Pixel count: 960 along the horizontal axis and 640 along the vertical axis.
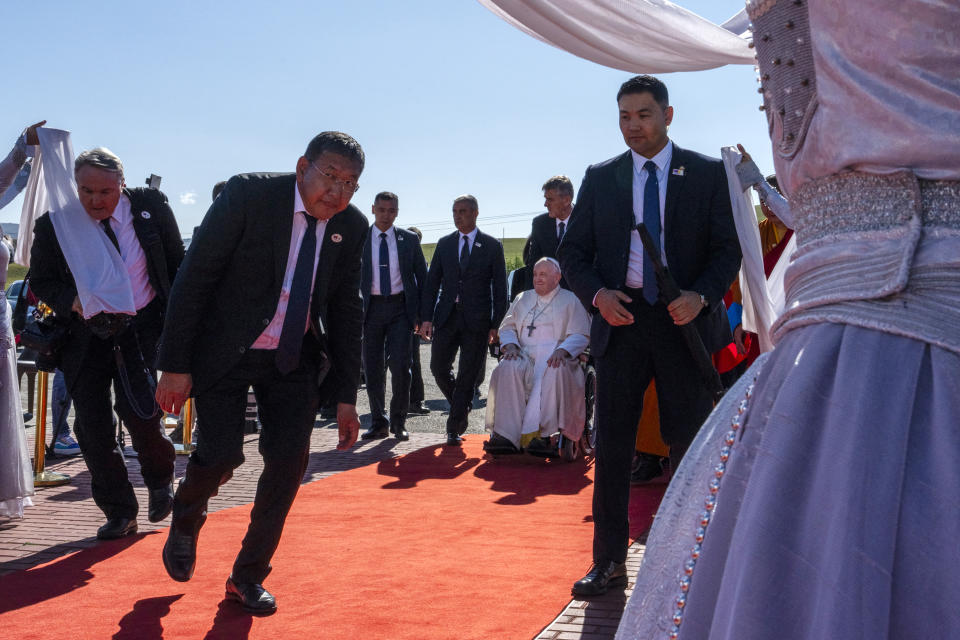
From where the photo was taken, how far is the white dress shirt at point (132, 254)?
5.82 meters

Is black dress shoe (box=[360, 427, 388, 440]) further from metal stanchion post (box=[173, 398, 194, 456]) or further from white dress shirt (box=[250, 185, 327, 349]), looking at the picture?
white dress shirt (box=[250, 185, 327, 349])

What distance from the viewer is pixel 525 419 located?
8.66 m

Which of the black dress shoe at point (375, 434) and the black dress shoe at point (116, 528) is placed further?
the black dress shoe at point (375, 434)

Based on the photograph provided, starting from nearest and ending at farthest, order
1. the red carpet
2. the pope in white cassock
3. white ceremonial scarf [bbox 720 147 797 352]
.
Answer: white ceremonial scarf [bbox 720 147 797 352]
the red carpet
the pope in white cassock

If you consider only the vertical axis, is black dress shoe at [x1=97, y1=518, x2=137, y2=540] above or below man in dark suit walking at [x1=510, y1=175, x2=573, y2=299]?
below

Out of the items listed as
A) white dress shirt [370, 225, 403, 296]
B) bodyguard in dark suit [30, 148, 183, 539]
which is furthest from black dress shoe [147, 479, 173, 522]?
white dress shirt [370, 225, 403, 296]

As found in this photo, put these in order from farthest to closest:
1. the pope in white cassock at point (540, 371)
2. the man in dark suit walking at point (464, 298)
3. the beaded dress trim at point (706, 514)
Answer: the man in dark suit walking at point (464, 298) < the pope in white cassock at point (540, 371) < the beaded dress trim at point (706, 514)

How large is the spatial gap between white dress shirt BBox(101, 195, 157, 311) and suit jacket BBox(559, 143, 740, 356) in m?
2.80

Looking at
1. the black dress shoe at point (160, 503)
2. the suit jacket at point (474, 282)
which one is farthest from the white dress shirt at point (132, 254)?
the suit jacket at point (474, 282)

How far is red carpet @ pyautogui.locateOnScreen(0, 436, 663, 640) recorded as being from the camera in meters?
4.01

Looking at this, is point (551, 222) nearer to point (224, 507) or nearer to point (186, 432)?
point (186, 432)

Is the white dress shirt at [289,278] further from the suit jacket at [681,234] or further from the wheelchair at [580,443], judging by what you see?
the wheelchair at [580,443]

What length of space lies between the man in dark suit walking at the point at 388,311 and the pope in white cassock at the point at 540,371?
1362 mm

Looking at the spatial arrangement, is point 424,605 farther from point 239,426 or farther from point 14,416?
point 14,416
